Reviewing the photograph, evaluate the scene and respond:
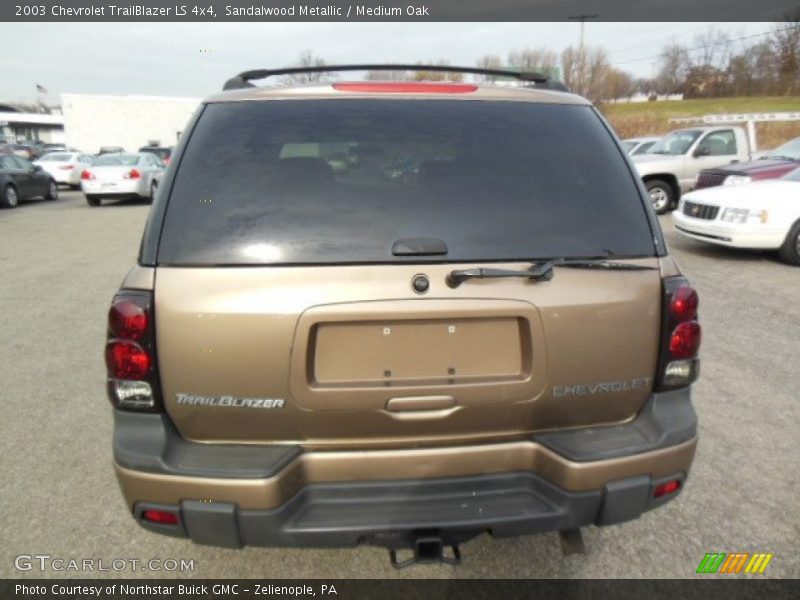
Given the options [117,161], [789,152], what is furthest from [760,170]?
[117,161]

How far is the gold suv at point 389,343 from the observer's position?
1.67 m

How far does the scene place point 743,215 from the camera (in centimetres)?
726

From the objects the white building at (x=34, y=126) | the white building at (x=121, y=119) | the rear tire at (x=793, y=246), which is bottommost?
the rear tire at (x=793, y=246)

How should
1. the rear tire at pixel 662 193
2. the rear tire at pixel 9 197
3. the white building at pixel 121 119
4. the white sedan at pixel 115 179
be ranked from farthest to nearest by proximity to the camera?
the white building at pixel 121 119
the white sedan at pixel 115 179
the rear tire at pixel 9 197
the rear tire at pixel 662 193

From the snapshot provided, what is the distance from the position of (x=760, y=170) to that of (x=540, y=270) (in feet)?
31.4

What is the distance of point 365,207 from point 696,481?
2320mm

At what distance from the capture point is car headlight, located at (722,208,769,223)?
7.14 metres

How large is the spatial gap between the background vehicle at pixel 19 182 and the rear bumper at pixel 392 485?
17291 mm

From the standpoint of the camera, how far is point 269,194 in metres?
1.77

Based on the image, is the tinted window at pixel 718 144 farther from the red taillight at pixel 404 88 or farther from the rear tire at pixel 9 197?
the rear tire at pixel 9 197

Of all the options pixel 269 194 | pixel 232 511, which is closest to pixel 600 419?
pixel 232 511

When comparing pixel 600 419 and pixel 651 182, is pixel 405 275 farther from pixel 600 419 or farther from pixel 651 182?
pixel 651 182

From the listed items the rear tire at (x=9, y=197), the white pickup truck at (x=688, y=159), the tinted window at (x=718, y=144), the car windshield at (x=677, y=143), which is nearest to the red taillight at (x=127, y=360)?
the white pickup truck at (x=688, y=159)

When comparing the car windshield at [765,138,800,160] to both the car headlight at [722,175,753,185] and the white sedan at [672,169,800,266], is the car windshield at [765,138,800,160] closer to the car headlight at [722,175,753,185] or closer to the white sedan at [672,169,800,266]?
the car headlight at [722,175,753,185]
